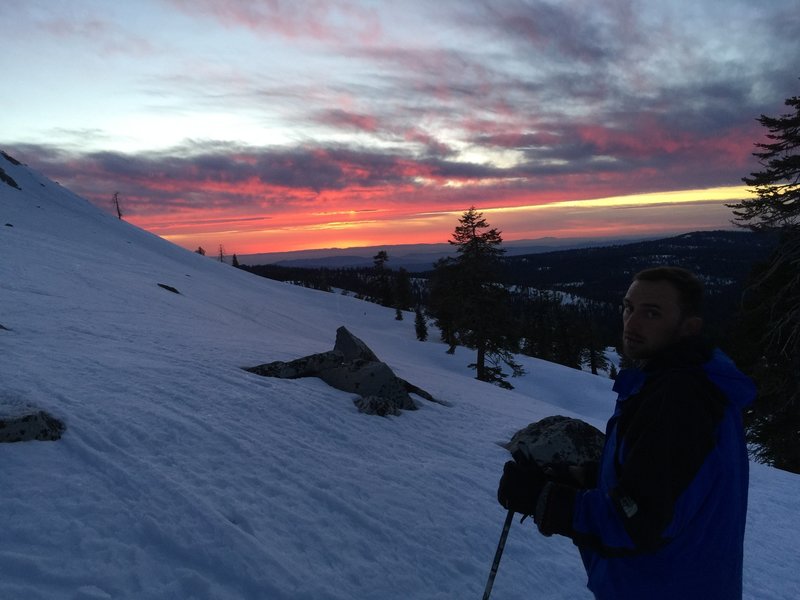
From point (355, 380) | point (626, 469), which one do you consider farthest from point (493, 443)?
point (626, 469)

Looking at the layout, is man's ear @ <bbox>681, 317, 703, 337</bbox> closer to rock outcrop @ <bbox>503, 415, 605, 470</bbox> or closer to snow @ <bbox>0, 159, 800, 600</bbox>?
snow @ <bbox>0, 159, 800, 600</bbox>

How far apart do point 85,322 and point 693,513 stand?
1532cm

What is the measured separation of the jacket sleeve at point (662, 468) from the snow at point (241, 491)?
10.4 feet

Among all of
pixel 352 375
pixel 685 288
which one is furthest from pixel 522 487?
pixel 352 375

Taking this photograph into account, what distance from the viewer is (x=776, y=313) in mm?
16141

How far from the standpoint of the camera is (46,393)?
22.3 ft

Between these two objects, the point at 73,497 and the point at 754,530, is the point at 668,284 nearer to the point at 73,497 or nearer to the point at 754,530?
the point at 73,497

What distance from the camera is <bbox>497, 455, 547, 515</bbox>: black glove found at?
8.58 feet

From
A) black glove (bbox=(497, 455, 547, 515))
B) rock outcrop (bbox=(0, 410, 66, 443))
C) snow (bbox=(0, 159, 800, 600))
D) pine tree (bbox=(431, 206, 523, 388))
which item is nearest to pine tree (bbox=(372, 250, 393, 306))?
pine tree (bbox=(431, 206, 523, 388))

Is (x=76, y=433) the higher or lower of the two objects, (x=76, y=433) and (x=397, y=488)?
the higher

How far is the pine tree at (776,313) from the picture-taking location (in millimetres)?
12898

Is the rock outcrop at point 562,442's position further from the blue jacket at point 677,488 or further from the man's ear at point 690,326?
the man's ear at point 690,326

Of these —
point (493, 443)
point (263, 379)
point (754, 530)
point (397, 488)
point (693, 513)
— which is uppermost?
point (693, 513)

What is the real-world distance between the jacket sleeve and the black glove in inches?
13.3
